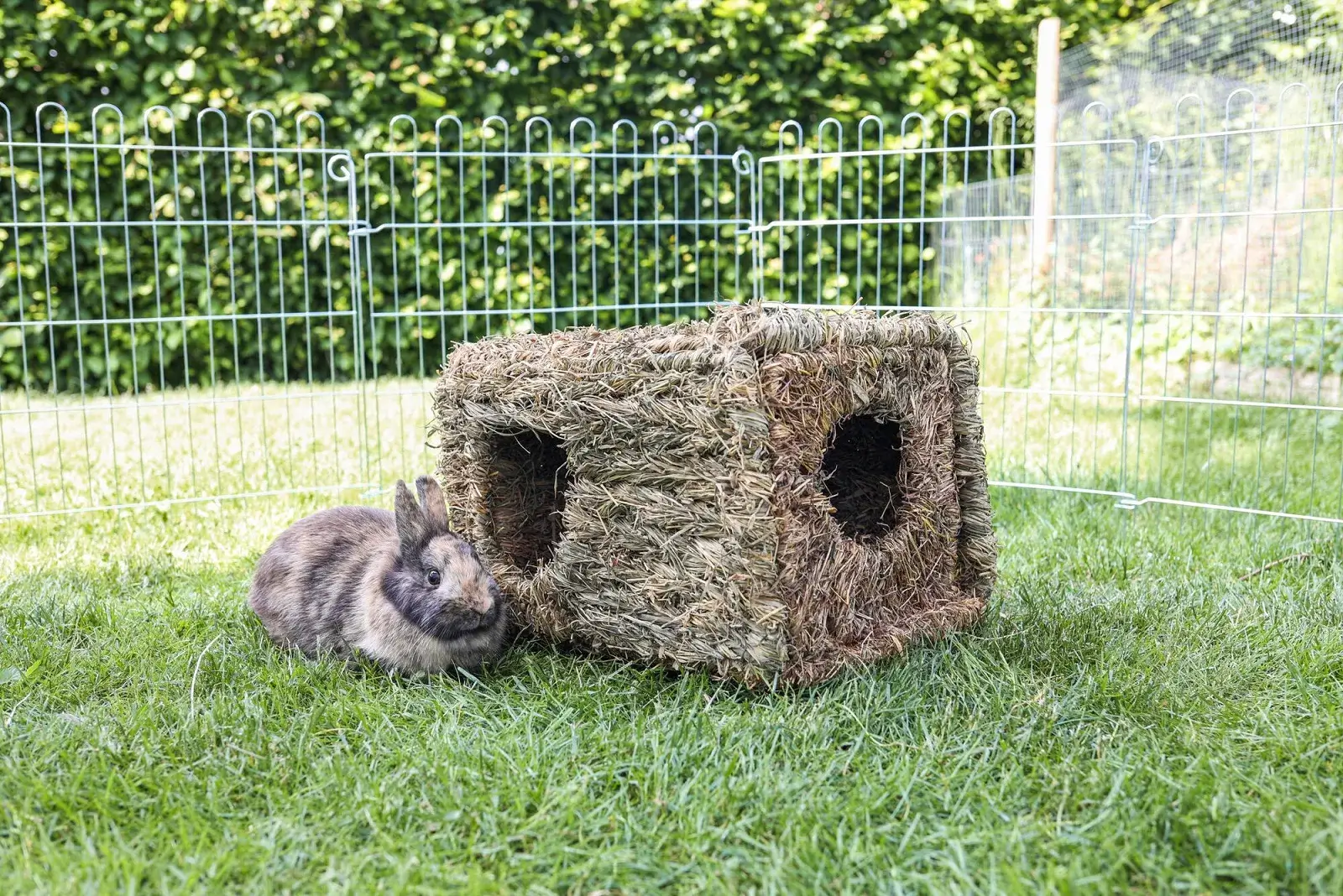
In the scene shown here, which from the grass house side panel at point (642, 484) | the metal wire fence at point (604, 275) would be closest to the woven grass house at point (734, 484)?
the grass house side panel at point (642, 484)

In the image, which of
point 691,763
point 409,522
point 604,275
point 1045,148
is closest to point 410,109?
point 604,275

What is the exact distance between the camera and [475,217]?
26.4ft

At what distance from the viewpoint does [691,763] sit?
2.67m

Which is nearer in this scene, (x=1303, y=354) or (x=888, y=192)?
(x=1303, y=354)

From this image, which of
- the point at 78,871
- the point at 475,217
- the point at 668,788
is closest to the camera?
the point at 78,871

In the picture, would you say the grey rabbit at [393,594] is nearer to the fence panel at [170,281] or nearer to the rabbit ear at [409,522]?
the rabbit ear at [409,522]

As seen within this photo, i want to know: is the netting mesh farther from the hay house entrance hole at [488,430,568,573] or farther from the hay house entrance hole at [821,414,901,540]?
the hay house entrance hole at [488,430,568,573]

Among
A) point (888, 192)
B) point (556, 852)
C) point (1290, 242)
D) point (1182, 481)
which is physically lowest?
point (556, 852)

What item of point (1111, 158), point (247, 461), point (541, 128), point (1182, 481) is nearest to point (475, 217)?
point (541, 128)

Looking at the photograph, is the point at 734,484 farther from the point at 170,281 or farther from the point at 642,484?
the point at 170,281

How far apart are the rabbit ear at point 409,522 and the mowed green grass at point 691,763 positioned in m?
0.40

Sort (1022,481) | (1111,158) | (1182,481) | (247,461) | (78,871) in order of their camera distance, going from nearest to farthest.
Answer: (78,871), (1182,481), (1022,481), (247,461), (1111,158)

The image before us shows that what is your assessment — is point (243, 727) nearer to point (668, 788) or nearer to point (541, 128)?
point (668, 788)

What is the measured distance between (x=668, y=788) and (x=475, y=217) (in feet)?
20.3
